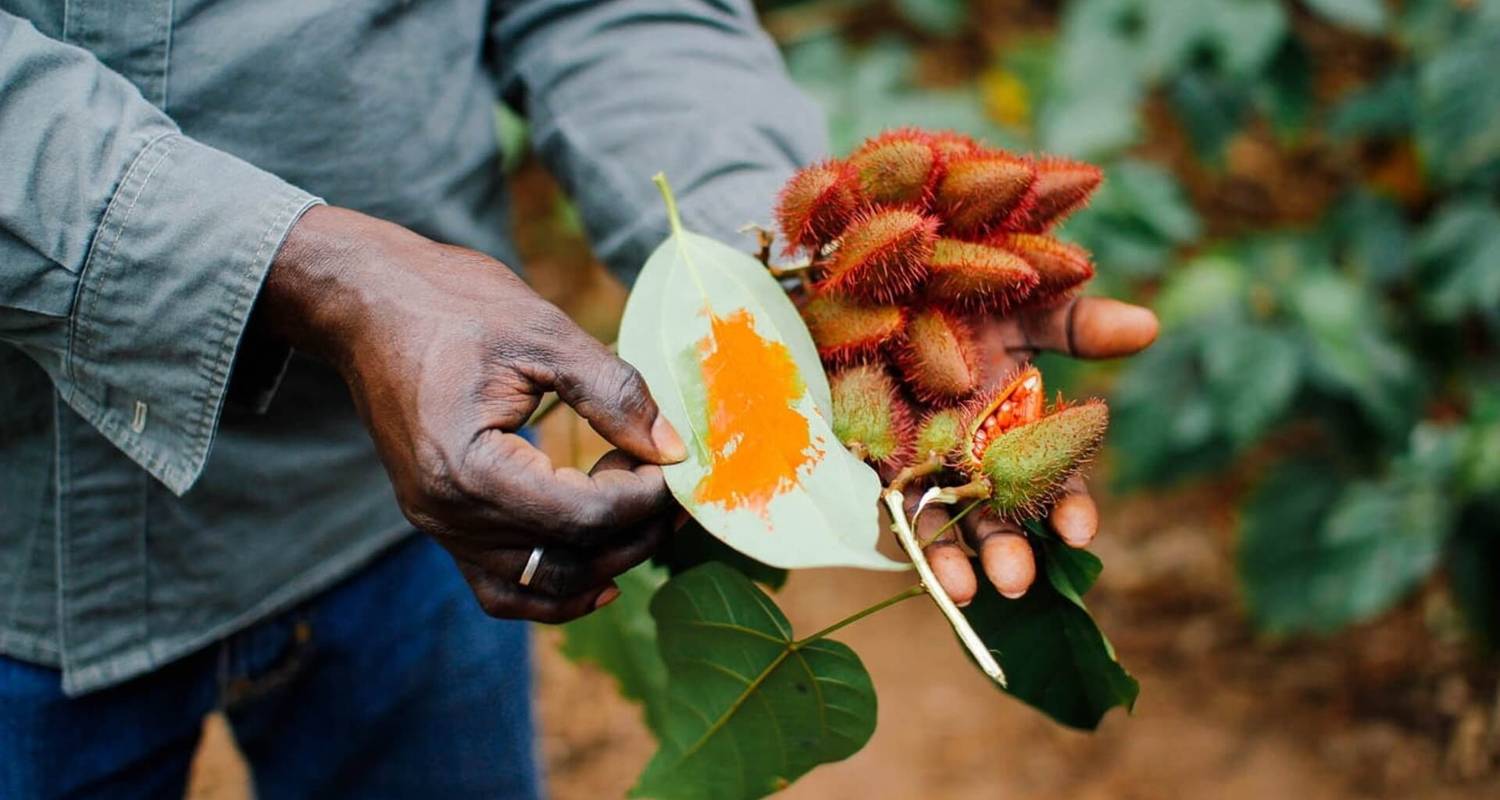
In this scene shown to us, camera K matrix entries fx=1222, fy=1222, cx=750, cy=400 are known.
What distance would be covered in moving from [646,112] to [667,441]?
444mm

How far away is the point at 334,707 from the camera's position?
1192 millimetres

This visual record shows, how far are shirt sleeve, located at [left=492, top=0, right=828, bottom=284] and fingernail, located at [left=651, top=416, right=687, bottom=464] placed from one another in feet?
1.05

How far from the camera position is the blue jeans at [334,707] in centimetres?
102

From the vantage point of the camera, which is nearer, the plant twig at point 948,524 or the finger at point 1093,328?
the plant twig at point 948,524

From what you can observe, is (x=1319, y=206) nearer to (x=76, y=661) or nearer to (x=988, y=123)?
(x=988, y=123)

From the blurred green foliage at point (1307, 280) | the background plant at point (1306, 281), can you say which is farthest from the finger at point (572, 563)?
the blurred green foliage at point (1307, 280)

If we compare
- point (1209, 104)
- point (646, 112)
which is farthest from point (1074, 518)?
point (1209, 104)

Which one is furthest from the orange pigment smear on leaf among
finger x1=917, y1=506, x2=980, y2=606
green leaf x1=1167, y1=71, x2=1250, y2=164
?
green leaf x1=1167, y1=71, x2=1250, y2=164

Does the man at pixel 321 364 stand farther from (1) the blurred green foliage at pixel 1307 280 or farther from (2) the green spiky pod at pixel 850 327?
(1) the blurred green foliage at pixel 1307 280

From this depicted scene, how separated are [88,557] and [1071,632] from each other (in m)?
0.79

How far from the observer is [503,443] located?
740 mm

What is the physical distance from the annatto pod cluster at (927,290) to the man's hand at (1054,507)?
Result: 0.07ft

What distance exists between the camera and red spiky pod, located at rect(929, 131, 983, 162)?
1.04 meters

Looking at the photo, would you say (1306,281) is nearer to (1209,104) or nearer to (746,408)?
(1209,104)
